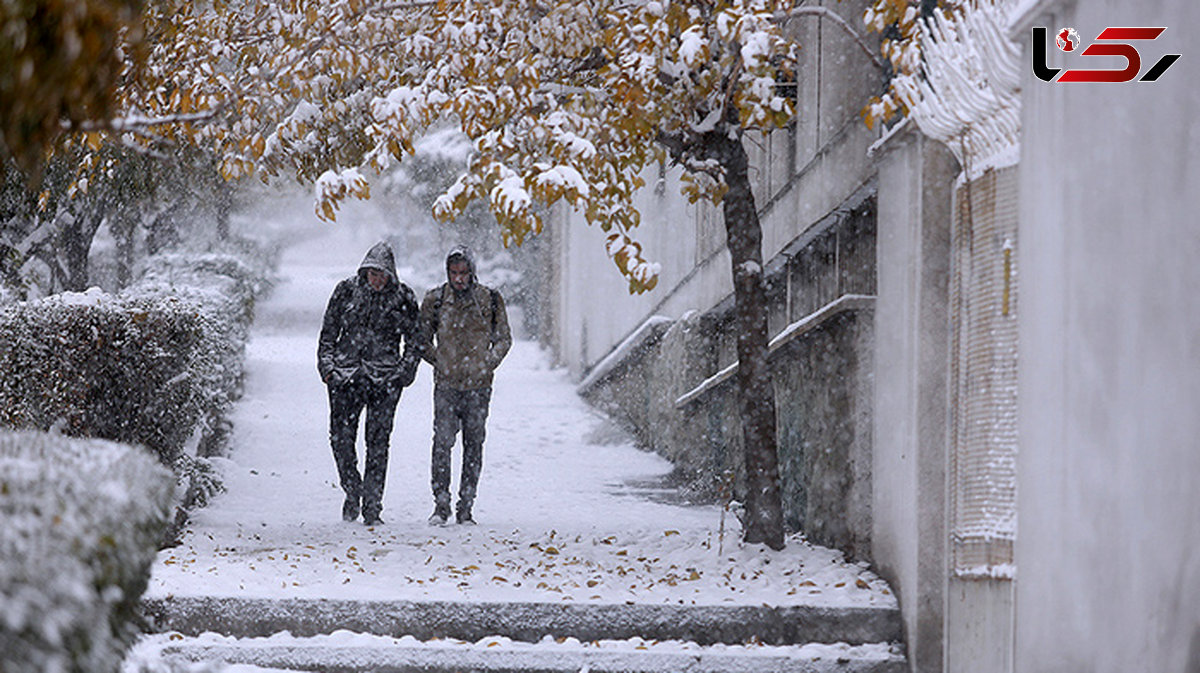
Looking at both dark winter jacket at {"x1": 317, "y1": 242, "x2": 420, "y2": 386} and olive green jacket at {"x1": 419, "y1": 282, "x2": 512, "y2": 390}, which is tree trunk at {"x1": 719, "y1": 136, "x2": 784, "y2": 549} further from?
dark winter jacket at {"x1": 317, "y1": 242, "x2": 420, "y2": 386}

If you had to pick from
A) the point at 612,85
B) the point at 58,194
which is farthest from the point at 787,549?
the point at 58,194

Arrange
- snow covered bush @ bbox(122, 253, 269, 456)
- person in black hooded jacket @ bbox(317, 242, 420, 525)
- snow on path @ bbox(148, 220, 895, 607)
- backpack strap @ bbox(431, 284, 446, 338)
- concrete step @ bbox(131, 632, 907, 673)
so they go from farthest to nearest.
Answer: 1. snow covered bush @ bbox(122, 253, 269, 456)
2. backpack strap @ bbox(431, 284, 446, 338)
3. person in black hooded jacket @ bbox(317, 242, 420, 525)
4. snow on path @ bbox(148, 220, 895, 607)
5. concrete step @ bbox(131, 632, 907, 673)

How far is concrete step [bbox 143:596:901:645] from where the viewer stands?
6031 millimetres

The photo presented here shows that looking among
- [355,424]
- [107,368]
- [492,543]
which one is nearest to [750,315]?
[492,543]

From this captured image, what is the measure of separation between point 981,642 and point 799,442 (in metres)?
3.45

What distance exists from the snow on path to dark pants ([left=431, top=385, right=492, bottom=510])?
0.36m

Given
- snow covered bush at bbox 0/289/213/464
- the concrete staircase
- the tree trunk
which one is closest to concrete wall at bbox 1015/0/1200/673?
the concrete staircase

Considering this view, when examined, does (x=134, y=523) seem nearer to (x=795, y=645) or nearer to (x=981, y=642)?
(x=981, y=642)

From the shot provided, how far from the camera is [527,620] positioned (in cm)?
607

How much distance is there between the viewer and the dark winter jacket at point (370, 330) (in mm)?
8578

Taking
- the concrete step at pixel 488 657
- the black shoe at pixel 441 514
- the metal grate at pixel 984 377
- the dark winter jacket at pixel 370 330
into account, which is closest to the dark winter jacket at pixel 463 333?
the dark winter jacket at pixel 370 330

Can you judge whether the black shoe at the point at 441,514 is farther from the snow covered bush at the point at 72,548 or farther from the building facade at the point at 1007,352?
the snow covered bush at the point at 72,548

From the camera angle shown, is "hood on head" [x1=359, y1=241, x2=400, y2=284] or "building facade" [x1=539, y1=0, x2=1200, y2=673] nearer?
"building facade" [x1=539, y1=0, x2=1200, y2=673]

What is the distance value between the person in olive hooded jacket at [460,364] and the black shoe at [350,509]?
479 millimetres
